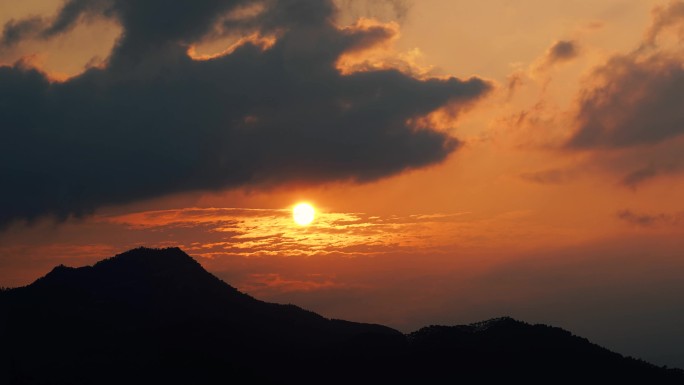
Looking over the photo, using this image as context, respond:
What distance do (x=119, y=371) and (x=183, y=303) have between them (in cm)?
3473

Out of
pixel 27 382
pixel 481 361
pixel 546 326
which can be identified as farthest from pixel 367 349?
pixel 27 382

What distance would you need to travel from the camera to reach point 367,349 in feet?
557

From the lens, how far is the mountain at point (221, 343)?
6171 inches

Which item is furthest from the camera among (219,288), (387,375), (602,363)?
(219,288)

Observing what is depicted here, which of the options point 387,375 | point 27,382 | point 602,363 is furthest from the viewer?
point 602,363

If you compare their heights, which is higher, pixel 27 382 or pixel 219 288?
pixel 219 288

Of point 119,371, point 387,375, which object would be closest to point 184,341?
point 119,371

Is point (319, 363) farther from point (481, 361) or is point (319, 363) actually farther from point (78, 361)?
point (78, 361)

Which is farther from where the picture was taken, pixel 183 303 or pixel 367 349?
pixel 183 303

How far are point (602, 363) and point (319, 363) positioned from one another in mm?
61443

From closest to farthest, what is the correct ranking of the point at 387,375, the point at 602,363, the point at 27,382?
the point at 27,382, the point at 387,375, the point at 602,363

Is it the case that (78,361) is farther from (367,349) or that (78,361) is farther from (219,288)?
(367,349)

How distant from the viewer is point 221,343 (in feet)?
542

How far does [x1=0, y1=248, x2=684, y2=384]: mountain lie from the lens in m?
157
